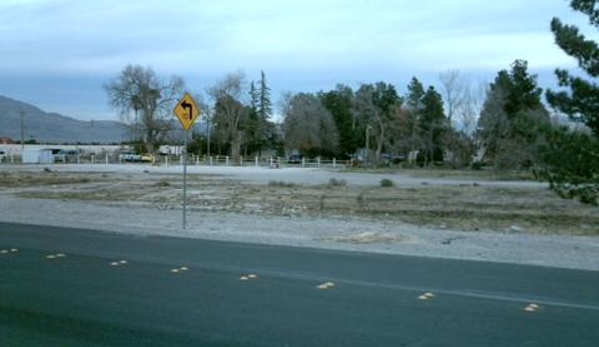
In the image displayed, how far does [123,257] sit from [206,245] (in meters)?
2.65

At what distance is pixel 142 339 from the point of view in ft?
21.5

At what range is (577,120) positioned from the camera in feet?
60.5

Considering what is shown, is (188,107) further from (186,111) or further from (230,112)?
(230,112)

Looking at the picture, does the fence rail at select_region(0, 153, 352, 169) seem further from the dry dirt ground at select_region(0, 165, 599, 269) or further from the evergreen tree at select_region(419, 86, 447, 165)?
the dry dirt ground at select_region(0, 165, 599, 269)

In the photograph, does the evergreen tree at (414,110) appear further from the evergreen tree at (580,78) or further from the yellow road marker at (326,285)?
the yellow road marker at (326,285)

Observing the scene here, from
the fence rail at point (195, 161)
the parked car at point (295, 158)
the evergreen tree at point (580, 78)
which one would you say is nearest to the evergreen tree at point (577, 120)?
the evergreen tree at point (580, 78)

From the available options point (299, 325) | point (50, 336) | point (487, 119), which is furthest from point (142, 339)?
point (487, 119)

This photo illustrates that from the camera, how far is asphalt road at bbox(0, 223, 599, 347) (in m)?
6.75

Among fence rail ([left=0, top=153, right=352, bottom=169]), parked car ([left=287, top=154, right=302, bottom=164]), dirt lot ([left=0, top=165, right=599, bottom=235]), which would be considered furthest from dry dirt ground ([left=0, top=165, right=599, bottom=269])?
parked car ([left=287, top=154, right=302, bottom=164])

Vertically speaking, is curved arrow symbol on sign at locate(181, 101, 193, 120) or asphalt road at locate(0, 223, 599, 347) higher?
curved arrow symbol on sign at locate(181, 101, 193, 120)

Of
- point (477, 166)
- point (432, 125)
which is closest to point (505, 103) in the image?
point (477, 166)

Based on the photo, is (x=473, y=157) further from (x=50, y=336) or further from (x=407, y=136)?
(x=50, y=336)

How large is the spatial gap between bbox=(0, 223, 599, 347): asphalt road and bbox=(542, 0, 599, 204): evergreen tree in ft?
22.5

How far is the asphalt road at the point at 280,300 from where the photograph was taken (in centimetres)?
675
